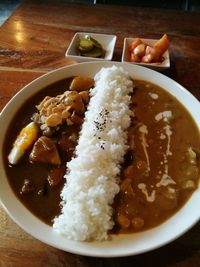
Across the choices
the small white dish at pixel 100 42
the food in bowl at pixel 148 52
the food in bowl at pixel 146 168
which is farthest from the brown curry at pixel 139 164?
the small white dish at pixel 100 42

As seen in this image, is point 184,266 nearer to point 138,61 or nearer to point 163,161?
point 163,161

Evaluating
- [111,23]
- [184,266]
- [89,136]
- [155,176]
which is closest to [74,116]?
[89,136]

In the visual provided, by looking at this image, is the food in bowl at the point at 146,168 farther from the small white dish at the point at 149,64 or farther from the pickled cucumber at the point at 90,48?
the pickled cucumber at the point at 90,48

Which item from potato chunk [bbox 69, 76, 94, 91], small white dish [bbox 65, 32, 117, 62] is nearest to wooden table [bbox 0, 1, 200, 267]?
small white dish [bbox 65, 32, 117, 62]

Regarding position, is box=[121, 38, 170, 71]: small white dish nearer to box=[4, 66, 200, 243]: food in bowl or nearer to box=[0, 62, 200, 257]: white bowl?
box=[4, 66, 200, 243]: food in bowl

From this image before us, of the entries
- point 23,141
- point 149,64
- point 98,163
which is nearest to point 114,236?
point 98,163

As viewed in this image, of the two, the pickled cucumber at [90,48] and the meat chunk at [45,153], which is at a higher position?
the pickled cucumber at [90,48]
